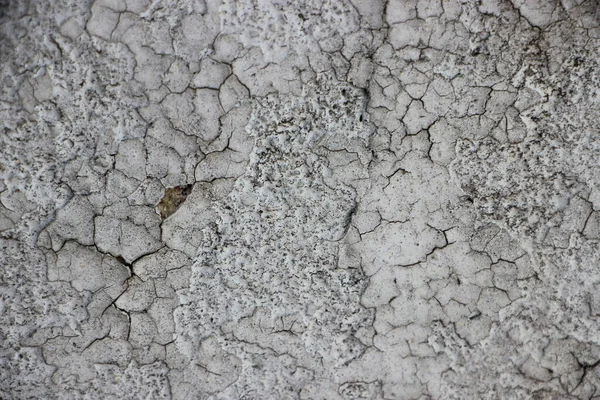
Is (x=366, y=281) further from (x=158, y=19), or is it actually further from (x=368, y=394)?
(x=158, y=19)

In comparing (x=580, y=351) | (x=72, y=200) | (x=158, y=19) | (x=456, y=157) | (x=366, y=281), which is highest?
(x=158, y=19)

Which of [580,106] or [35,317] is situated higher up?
[580,106]

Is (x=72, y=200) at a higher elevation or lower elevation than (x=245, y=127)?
lower

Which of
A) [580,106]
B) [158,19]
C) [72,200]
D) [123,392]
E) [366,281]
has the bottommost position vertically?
[123,392]

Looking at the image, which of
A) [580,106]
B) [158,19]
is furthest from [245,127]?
[580,106]

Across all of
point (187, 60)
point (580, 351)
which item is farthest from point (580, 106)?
point (187, 60)

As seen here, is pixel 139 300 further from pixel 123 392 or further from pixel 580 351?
pixel 580 351
